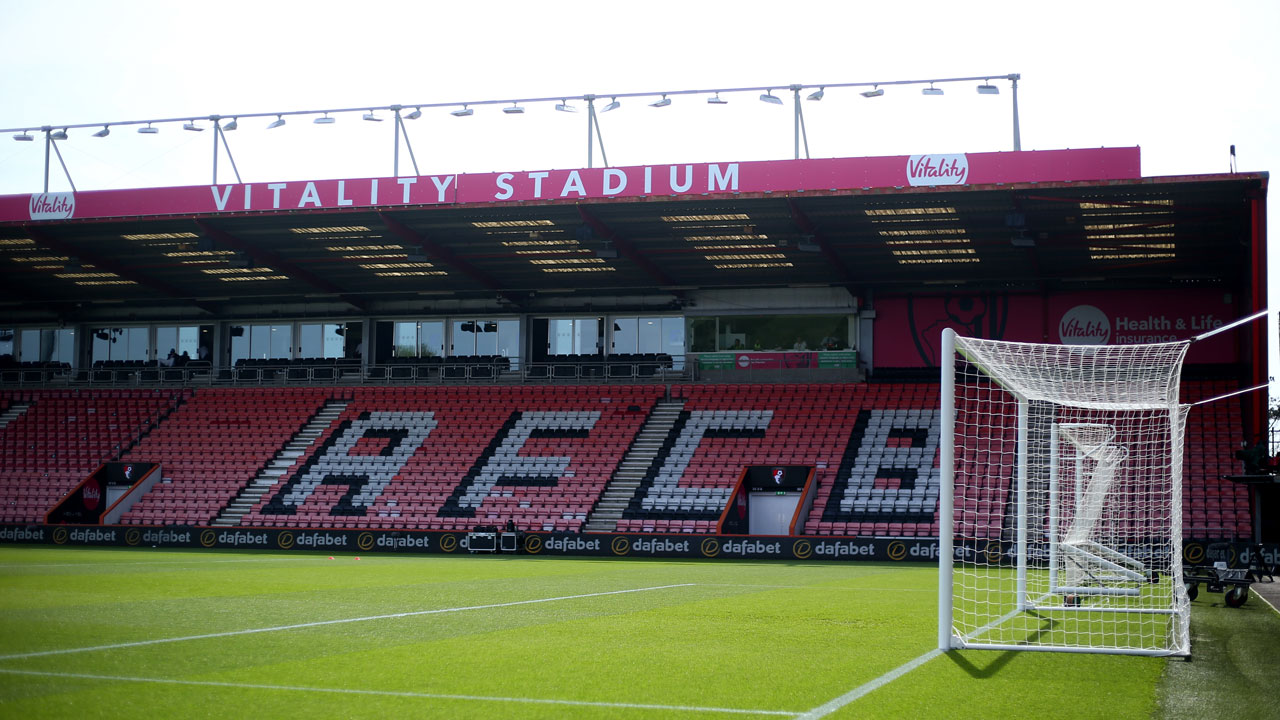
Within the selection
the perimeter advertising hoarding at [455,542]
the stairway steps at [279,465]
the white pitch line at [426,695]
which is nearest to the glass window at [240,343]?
the stairway steps at [279,465]

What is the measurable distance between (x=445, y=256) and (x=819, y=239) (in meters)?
11.0

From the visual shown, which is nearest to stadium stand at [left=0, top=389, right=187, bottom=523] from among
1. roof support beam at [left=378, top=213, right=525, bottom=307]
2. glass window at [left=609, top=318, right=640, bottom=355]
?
roof support beam at [left=378, top=213, right=525, bottom=307]

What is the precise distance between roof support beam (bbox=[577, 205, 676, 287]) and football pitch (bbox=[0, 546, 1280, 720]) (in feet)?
54.6

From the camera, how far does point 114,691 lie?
20.6 ft

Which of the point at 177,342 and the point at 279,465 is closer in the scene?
the point at 279,465

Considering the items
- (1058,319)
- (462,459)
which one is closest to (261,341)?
(462,459)

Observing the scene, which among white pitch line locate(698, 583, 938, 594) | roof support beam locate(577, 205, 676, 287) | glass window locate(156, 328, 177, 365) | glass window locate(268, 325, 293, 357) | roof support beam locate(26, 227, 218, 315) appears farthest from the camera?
Answer: glass window locate(156, 328, 177, 365)

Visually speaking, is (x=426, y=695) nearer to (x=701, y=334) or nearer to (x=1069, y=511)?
(x=1069, y=511)

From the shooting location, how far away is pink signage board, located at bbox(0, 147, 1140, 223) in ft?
Answer: 86.1

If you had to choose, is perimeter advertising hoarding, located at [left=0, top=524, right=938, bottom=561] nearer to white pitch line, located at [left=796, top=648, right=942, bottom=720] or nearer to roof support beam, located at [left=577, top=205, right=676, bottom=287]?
roof support beam, located at [left=577, top=205, right=676, bottom=287]

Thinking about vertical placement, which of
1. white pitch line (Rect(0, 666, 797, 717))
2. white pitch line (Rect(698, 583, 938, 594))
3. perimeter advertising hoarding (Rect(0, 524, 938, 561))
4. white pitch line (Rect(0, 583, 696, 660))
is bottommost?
perimeter advertising hoarding (Rect(0, 524, 938, 561))

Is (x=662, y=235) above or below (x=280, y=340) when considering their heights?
above

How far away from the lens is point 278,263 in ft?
115

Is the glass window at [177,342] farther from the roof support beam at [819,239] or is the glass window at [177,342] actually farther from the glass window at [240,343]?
the roof support beam at [819,239]
